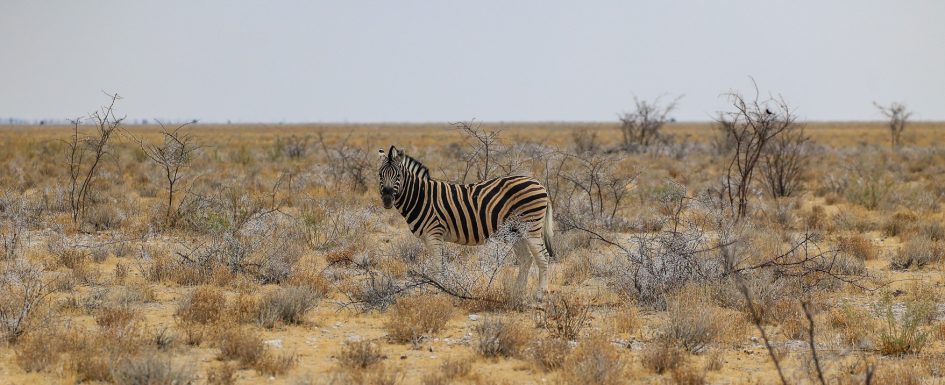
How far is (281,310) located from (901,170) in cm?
2496

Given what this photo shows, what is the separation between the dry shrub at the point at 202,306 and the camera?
794 centimetres

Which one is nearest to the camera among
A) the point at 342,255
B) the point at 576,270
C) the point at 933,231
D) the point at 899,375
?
the point at 899,375

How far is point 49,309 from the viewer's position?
7.90m

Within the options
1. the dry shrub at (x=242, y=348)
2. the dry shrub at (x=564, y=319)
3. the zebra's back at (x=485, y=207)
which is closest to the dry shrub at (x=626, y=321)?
the dry shrub at (x=564, y=319)

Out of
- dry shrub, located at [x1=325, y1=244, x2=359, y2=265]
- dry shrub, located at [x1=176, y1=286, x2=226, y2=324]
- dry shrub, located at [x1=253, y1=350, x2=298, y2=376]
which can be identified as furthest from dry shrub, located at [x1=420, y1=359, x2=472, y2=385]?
dry shrub, located at [x1=325, y1=244, x2=359, y2=265]

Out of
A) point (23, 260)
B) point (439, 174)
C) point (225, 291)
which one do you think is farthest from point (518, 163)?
point (439, 174)

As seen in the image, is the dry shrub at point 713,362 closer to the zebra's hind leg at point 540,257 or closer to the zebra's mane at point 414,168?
the zebra's hind leg at point 540,257

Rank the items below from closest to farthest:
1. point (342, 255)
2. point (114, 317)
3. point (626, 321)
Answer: point (114, 317) < point (626, 321) < point (342, 255)

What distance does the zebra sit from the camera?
9109mm

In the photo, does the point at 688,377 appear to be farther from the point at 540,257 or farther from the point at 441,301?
the point at 540,257

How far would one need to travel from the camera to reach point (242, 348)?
22.0ft

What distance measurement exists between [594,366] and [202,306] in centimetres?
388

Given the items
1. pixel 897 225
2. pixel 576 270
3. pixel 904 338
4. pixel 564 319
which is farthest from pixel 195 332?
pixel 897 225

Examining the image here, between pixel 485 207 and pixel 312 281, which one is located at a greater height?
pixel 485 207
